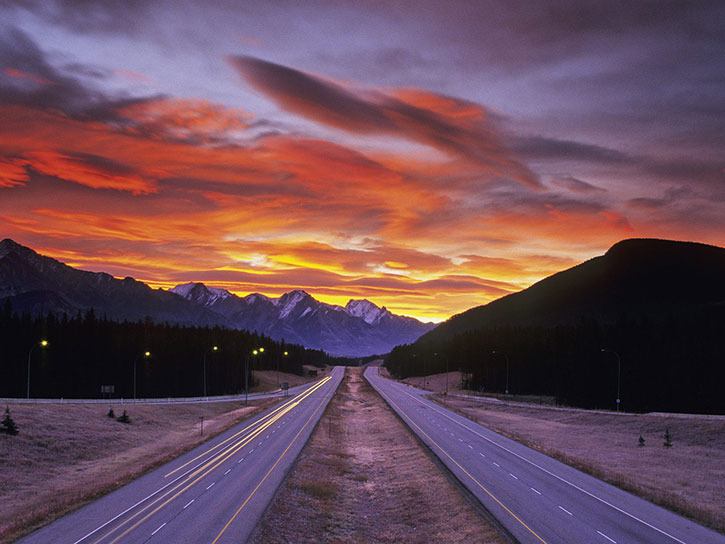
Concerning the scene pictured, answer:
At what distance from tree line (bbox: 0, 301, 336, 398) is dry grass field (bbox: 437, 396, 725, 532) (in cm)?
7097

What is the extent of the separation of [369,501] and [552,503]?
1496 centimetres

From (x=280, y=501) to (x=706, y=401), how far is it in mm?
94034

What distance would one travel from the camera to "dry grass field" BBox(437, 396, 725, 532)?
44.1 meters

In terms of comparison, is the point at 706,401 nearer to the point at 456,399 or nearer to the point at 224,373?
the point at 456,399

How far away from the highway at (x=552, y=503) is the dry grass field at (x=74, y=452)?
2798 centimetres

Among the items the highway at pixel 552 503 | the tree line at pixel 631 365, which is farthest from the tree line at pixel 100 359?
the highway at pixel 552 503

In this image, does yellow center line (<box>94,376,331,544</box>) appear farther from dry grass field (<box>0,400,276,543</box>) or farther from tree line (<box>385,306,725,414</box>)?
tree line (<box>385,306,725,414</box>)

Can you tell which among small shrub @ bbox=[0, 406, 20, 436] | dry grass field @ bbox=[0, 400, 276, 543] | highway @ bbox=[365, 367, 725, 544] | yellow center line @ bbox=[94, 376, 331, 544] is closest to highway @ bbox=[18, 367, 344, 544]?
yellow center line @ bbox=[94, 376, 331, 544]

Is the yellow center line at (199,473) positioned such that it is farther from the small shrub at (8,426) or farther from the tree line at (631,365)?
the tree line at (631,365)

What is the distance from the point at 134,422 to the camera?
79.1 m

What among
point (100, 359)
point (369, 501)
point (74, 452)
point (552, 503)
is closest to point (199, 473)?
point (369, 501)

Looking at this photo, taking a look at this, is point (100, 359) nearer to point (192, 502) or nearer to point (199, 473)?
point (199, 473)

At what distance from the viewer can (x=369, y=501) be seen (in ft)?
152

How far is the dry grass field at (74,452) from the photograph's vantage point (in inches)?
1572
